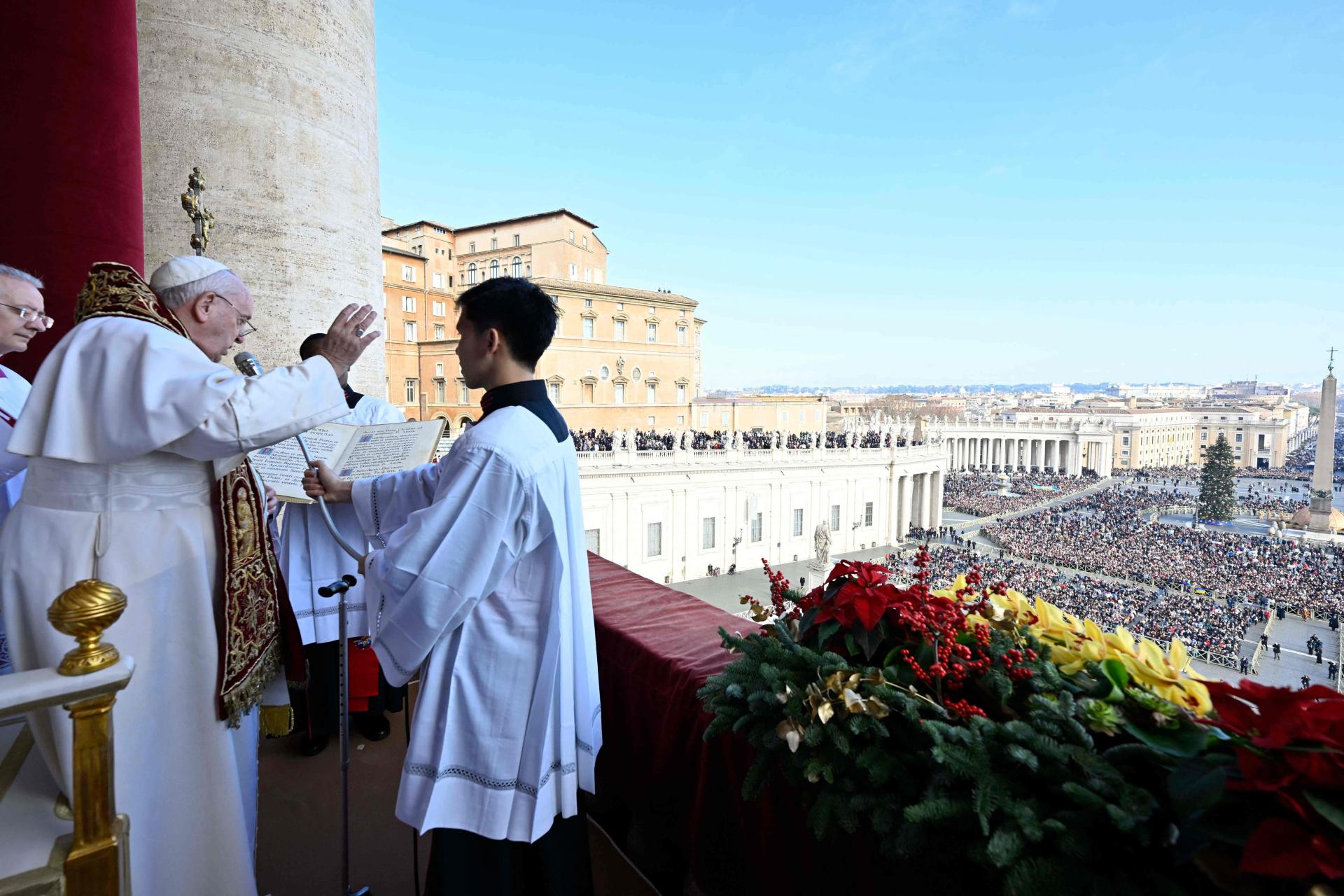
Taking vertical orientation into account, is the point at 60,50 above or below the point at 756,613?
above

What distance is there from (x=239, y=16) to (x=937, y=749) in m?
5.90

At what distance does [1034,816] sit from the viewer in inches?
37.4

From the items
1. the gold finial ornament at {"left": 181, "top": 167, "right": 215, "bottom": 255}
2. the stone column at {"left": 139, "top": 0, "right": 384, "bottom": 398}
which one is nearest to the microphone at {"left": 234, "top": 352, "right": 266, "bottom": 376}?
the gold finial ornament at {"left": 181, "top": 167, "right": 215, "bottom": 255}

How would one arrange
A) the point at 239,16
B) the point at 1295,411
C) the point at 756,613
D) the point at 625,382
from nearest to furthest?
the point at 756,613 → the point at 239,16 → the point at 625,382 → the point at 1295,411

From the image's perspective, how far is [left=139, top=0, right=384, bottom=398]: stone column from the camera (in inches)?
173

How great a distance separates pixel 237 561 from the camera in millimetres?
1773

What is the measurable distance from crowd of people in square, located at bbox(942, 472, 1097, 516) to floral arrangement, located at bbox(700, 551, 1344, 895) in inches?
1383

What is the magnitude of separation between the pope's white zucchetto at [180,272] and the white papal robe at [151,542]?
0.25 metres

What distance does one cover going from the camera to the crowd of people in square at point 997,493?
36.7 m

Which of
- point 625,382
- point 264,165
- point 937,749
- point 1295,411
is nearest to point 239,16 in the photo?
point 264,165

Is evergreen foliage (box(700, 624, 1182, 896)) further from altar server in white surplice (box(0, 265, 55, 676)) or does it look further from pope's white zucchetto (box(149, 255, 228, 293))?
altar server in white surplice (box(0, 265, 55, 676))

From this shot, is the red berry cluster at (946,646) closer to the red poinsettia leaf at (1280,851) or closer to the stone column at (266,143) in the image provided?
the red poinsettia leaf at (1280,851)

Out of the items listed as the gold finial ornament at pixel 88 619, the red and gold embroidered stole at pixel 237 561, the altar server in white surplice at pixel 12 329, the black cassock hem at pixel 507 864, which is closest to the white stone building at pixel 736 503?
the altar server in white surplice at pixel 12 329

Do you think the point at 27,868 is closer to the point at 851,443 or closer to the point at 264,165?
the point at 264,165
